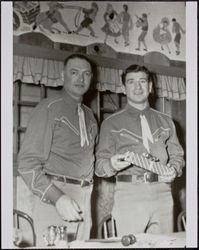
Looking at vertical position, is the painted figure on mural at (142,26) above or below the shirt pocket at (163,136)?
above

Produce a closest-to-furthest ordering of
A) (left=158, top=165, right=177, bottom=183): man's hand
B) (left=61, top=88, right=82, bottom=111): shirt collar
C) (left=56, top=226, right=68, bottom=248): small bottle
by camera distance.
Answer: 1. (left=56, top=226, right=68, bottom=248): small bottle
2. (left=61, top=88, right=82, bottom=111): shirt collar
3. (left=158, top=165, right=177, bottom=183): man's hand

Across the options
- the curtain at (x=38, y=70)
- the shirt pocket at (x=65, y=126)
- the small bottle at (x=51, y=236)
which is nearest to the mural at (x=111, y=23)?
the curtain at (x=38, y=70)

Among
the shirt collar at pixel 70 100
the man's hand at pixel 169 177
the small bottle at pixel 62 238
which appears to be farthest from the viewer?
the man's hand at pixel 169 177

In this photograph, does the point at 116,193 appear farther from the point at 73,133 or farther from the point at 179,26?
the point at 179,26

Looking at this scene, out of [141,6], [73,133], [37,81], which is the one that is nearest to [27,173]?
[73,133]

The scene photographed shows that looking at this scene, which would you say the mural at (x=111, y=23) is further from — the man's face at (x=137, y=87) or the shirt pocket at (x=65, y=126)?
the shirt pocket at (x=65, y=126)

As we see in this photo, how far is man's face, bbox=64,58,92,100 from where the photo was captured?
6.44ft

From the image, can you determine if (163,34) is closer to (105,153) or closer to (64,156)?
(105,153)

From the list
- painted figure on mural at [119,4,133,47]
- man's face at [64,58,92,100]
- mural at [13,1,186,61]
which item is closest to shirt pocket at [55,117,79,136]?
man's face at [64,58,92,100]

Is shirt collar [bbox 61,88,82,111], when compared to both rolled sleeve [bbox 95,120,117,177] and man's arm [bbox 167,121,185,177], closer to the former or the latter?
rolled sleeve [bbox 95,120,117,177]

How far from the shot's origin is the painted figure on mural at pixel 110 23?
6.65ft

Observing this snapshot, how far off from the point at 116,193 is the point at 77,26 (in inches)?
30.3

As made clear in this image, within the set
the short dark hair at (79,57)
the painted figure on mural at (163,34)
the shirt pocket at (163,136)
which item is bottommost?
the shirt pocket at (163,136)

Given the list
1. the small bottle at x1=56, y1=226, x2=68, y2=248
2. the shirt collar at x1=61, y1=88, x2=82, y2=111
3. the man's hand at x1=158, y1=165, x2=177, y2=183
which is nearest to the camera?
the small bottle at x1=56, y1=226, x2=68, y2=248
